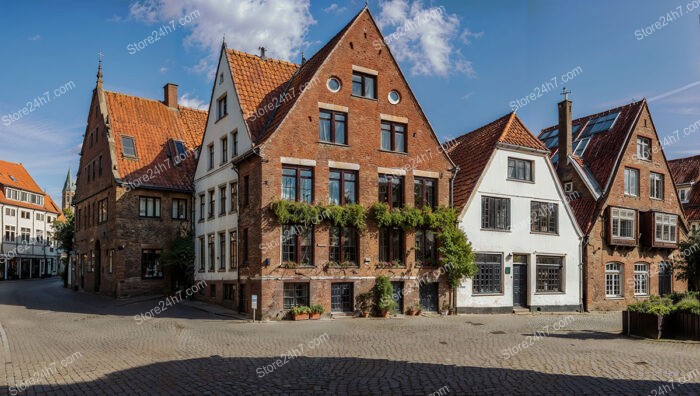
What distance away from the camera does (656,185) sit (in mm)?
39375

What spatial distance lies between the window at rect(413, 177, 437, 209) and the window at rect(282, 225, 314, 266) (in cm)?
620

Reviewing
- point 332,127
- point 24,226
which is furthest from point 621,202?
point 24,226

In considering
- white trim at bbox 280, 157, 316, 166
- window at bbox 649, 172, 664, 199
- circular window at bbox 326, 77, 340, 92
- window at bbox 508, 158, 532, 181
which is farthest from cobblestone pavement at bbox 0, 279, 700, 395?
window at bbox 649, 172, 664, 199

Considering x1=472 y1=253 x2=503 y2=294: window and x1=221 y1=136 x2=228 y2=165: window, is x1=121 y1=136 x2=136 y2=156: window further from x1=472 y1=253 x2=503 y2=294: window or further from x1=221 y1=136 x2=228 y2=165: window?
x1=472 y1=253 x2=503 y2=294: window

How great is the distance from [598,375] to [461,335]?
7.25 meters

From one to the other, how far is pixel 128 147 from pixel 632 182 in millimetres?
32316

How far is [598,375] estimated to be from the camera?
13.7 m

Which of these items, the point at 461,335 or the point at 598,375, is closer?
the point at 598,375

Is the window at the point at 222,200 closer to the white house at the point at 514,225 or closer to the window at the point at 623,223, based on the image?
the white house at the point at 514,225

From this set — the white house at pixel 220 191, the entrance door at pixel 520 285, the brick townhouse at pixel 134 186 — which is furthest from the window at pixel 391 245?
the brick townhouse at pixel 134 186

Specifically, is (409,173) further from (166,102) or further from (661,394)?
(166,102)

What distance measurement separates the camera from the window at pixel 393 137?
29.5 metres

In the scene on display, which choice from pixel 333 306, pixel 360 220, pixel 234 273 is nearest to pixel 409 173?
pixel 360 220

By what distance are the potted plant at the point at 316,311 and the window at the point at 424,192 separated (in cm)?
744
